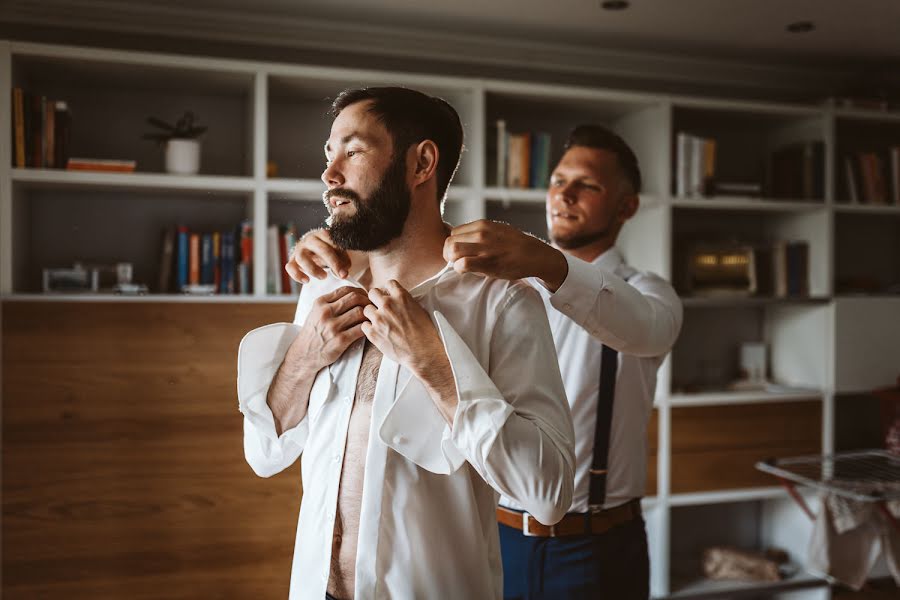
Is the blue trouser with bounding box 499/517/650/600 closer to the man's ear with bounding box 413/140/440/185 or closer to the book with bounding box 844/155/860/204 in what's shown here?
the man's ear with bounding box 413/140/440/185

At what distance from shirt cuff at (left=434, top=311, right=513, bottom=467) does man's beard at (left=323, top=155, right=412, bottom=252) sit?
22 cm

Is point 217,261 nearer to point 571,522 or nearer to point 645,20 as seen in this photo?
point 571,522

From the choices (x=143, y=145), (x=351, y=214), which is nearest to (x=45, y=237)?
(x=143, y=145)

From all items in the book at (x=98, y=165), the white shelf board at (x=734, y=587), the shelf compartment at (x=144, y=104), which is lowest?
the white shelf board at (x=734, y=587)

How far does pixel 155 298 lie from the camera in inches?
109

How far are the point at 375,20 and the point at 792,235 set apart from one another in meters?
2.27

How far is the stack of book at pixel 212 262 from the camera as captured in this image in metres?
2.95

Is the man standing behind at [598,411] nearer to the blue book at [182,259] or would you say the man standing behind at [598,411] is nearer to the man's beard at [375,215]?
the man's beard at [375,215]

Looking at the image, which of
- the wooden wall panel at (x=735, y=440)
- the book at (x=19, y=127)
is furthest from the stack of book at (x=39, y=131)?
the wooden wall panel at (x=735, y=440)

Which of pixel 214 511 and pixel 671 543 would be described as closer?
pixel 214 511

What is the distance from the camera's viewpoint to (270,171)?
10.1ft

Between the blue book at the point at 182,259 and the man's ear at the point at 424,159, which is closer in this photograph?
the man's ear at the point at 424,159

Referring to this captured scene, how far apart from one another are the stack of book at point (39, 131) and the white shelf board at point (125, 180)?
64 mm

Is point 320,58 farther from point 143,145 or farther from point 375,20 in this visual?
point 143,145
